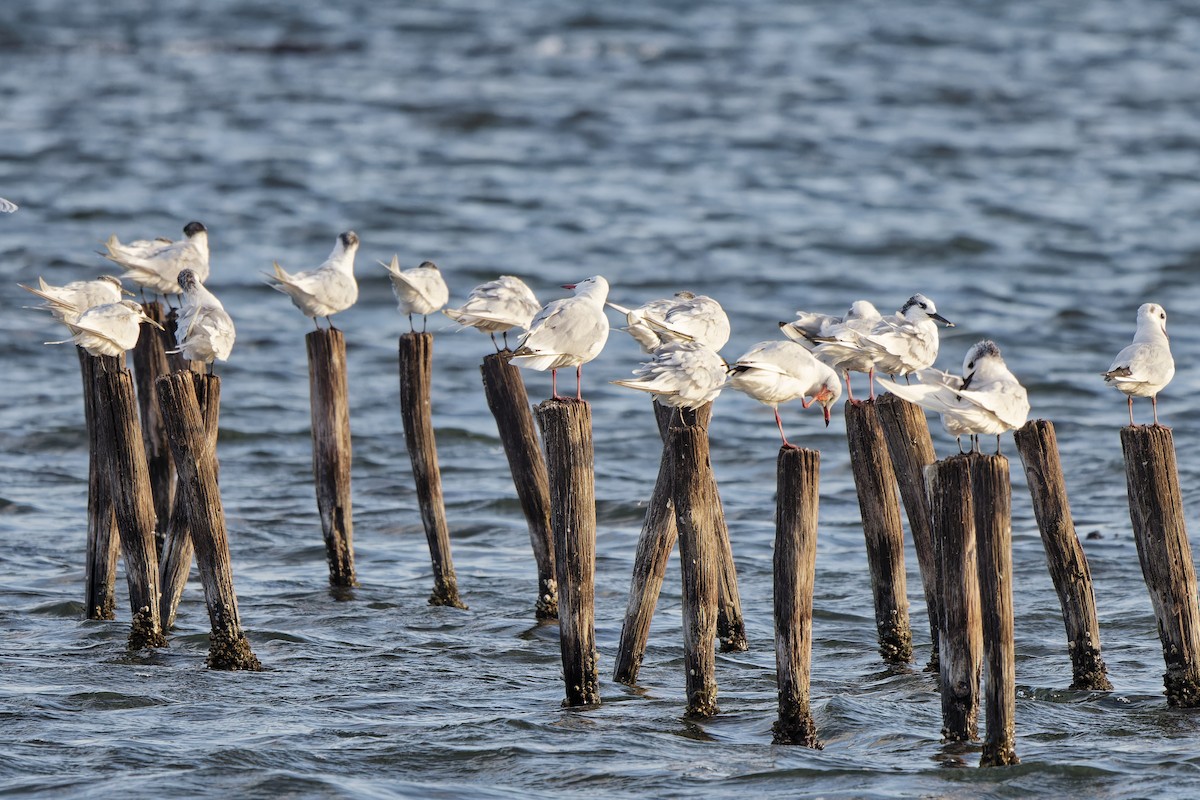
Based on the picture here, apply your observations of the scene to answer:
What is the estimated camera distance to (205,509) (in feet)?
31.9

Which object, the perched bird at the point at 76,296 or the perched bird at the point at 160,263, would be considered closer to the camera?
the perched bird at the point at 76,296

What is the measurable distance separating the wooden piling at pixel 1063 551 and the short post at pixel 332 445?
495 cm

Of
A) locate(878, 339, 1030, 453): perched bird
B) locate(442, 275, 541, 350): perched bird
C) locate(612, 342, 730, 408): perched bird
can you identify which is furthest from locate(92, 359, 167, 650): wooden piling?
locate(878, 339, 1030, 453): perched bird

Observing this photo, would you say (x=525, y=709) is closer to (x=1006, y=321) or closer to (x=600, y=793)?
(x=600, y=793)

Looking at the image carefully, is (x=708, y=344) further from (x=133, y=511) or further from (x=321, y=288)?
(x=133, y=511)

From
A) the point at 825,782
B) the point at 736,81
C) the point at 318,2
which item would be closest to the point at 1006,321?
the point at 825,782

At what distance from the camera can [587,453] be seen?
29.9ft

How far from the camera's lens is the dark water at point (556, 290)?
8.70m

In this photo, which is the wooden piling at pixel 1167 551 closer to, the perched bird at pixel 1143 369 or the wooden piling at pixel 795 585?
the perched bird at pixel 1143 369

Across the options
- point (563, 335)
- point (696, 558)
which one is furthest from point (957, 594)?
point (563, 335)

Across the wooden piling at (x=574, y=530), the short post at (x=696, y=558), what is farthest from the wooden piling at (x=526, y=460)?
the short post at (x=696, y=558)

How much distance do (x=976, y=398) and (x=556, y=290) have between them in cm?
1690

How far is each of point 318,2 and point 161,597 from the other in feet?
152

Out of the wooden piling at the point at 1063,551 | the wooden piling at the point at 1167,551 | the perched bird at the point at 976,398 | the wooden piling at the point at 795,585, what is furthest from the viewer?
the wooden piling at the point at 1063,551
